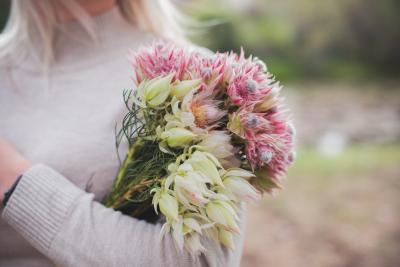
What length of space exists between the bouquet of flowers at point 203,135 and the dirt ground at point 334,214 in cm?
261

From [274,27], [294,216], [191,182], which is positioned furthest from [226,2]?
[191,182]

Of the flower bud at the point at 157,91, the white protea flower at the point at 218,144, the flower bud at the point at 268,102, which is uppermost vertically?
the flower bud at the point at 268,102

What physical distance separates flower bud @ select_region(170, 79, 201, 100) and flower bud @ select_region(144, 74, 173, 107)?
0.01 meters

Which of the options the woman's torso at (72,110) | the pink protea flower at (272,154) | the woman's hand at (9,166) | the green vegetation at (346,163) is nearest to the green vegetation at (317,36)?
the green vegetation at (346,163)

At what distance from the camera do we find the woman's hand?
110 cm

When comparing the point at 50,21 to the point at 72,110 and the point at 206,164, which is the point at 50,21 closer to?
the point at 72,110

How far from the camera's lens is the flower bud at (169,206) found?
87 centimetres

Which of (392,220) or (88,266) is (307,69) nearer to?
(392,220)

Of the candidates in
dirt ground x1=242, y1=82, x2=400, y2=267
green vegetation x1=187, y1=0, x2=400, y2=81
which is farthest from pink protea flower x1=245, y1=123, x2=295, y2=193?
green vegetation x1=187, y1=0, x2=400, y2=81

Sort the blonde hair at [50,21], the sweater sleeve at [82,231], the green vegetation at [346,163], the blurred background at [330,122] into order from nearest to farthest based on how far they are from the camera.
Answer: the sweater sleeve at [82,231], the blonde hair at [50,21], the blurred background at [330,122], the green vegetation at [346,163]

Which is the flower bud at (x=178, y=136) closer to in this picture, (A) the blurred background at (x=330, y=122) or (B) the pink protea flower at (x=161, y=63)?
(B) the pink protea flower at (x=161, y=63)

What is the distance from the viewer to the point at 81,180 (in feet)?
3.86

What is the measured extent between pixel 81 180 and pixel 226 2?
31.5 feet

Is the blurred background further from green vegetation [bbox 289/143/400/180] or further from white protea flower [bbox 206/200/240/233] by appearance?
white protea flower [bbox 206/200/240/233]
